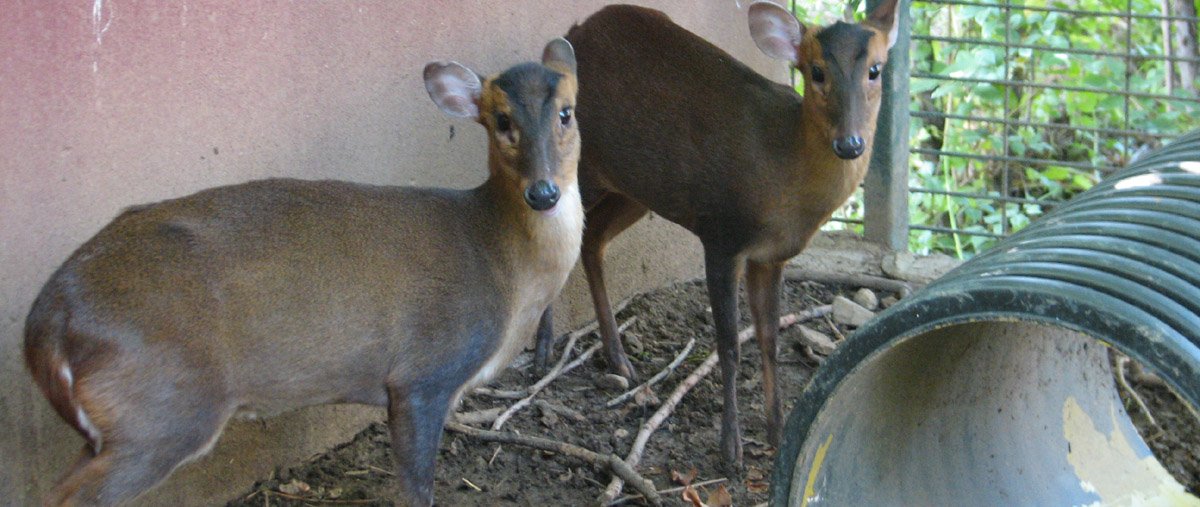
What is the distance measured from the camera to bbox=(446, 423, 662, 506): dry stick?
4602 mm

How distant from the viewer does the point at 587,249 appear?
19.0ft

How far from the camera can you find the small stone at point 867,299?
6.54 metres

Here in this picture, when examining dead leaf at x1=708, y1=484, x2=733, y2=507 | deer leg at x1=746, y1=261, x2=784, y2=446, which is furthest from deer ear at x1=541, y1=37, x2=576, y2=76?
dead leaf at x1=708, y1=484, x2=733, y2=507

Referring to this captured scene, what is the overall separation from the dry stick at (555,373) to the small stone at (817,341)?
2.55 feet

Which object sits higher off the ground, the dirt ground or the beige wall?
the beige wall

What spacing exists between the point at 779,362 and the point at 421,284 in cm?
231

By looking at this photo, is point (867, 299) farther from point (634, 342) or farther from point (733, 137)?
point (733, 137)

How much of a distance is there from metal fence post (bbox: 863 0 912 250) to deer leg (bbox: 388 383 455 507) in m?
3.45

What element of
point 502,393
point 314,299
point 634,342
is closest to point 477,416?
point 502,393

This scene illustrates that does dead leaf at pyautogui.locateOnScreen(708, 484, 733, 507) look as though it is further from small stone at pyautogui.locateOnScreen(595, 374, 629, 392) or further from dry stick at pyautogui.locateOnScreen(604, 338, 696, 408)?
small stone at pyautogui.locateOnScreen(595, 374, 629, 392)

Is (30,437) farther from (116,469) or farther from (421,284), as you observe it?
(421,284)

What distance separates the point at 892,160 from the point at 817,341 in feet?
4.43

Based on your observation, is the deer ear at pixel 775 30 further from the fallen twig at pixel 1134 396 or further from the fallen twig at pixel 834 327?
the fallen twig at pixel 1134 396

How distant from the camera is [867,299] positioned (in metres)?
6.57
